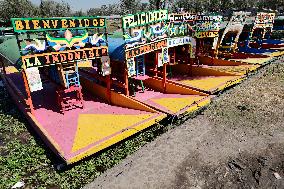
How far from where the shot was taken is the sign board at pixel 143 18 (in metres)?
11.9

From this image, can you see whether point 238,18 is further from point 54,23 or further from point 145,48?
point 54,23

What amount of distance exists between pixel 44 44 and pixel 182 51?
39.9ft

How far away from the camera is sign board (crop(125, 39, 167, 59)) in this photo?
41.5ft

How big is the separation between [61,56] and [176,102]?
6273 mm

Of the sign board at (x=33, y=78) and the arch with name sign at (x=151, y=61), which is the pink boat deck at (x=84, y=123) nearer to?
the arch with name sign at (x=151, y=61)

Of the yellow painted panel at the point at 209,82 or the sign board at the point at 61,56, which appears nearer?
the sign board at the point at 61,56

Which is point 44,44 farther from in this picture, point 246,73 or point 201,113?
point 246,73

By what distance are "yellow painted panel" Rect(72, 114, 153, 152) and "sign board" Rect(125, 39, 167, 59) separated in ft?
10.1

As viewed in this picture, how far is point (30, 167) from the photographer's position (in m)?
Answer: 9.48

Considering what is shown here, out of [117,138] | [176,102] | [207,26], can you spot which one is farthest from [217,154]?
[207,26]

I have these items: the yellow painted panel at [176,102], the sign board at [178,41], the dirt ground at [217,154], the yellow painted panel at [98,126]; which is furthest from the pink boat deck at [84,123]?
the sign board at [178,41]

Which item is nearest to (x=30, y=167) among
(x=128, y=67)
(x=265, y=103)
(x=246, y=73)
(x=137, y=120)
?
(x=137, y=120)

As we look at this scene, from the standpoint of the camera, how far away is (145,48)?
1342 cm

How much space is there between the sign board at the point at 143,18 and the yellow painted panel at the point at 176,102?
4252 millimetres
